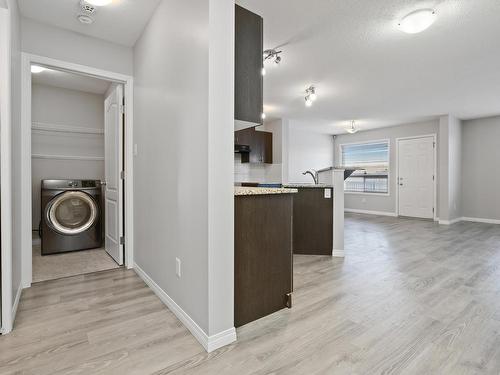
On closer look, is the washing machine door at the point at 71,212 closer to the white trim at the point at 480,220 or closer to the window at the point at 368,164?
the window at the point at 368,164

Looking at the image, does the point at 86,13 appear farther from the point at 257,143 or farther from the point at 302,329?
the point at 257,143

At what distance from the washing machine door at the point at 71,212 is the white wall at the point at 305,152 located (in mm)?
4818

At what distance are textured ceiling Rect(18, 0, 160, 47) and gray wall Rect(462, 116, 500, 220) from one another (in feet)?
24.1

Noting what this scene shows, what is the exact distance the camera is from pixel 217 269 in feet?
5.03

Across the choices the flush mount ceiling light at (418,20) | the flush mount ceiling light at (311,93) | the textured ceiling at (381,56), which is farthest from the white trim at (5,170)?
the flush mount ceiling light at (311,93)

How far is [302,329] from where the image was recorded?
172cm

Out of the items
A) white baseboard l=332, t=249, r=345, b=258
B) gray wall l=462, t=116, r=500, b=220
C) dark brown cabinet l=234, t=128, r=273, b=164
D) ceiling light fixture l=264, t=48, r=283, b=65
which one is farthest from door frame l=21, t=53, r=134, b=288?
gray wall l=462, t=116, r=500, b=220

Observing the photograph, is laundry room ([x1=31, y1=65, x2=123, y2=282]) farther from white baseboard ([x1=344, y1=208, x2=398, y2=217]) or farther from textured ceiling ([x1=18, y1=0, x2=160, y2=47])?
white baseboard ([x1=344, y1=208, x2=398, y2=217])

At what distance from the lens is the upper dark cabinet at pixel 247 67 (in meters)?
1.74

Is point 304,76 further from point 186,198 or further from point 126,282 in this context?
point 126,282

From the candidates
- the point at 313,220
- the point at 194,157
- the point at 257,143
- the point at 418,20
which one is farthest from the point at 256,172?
the point at 194,157

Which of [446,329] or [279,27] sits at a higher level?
[279,27]

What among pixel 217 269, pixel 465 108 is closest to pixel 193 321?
pixel 217 269

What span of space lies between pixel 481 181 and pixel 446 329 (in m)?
6.12
